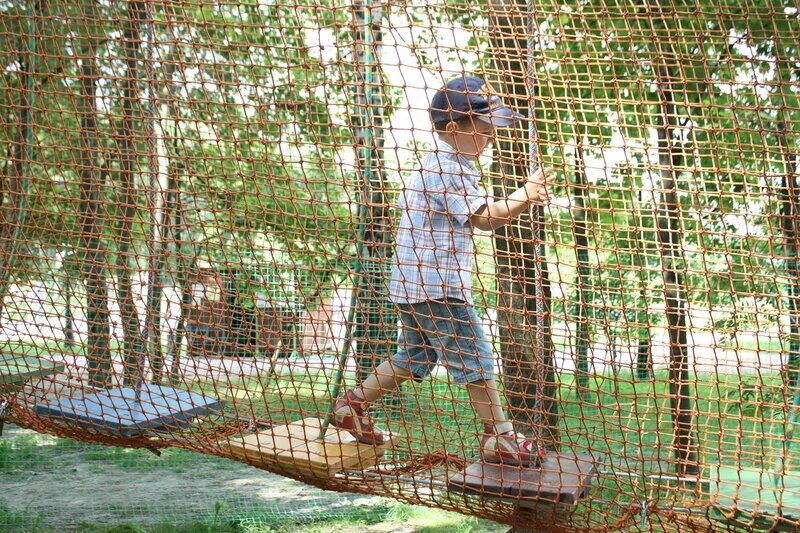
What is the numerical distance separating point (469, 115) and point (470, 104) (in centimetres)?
4

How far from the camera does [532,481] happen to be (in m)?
2.56

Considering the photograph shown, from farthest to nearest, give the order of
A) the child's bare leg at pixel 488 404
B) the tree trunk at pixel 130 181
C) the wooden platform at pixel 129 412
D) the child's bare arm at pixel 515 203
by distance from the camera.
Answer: the wooden platform at pixel 129 412
the tree trunk at pixel 130 181
the child's bare leg at pixel 488 404
the child's bare arm at pixel 515 203

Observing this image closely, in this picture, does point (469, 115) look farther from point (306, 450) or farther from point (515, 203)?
point (306, 450)

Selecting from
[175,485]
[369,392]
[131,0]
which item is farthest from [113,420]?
[175,485]

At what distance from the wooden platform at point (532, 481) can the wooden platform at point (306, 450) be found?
340mm

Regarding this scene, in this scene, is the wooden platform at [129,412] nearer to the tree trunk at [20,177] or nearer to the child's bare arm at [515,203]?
the tree trunk at [20,177]

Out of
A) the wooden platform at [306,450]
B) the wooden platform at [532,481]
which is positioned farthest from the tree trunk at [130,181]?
the wooden platform at [532,481]

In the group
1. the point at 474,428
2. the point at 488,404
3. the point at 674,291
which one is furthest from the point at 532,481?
the point at 474,428

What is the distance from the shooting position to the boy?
8.52 feet

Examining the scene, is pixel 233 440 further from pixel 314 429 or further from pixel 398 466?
pixel 398 466

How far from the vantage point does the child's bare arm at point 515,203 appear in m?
2.48

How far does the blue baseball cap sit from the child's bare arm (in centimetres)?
19

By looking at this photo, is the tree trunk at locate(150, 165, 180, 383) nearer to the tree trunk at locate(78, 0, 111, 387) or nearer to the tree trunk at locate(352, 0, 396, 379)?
the tree trunk at locate(78, 0, 111, 387)

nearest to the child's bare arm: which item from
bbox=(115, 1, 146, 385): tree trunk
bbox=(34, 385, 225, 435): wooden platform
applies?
bbox=(115, 1, 146, 385): tree trunk
